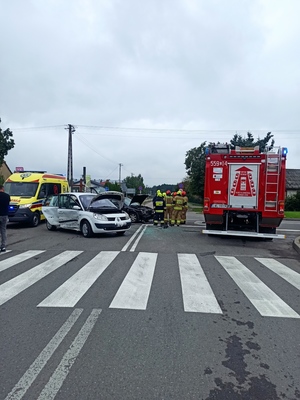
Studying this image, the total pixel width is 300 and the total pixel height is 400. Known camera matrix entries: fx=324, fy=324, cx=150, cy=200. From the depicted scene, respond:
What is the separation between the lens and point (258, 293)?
5.54 meters

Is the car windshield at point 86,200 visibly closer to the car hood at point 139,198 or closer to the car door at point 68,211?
the car door at point 68,211

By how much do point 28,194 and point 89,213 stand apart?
5109mm

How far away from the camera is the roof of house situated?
153ft

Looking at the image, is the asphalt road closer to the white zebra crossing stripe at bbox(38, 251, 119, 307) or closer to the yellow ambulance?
the white zebra crossing stripe at bbox(38, 251, 119, 307)

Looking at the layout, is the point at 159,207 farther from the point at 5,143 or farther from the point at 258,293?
the point at 5,143

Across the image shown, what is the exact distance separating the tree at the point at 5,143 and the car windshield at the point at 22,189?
26265mm

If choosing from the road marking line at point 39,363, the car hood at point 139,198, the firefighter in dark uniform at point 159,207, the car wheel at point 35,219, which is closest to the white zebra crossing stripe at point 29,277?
the road marking line at point 39,363

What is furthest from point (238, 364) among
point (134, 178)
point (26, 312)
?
point (134, 178)

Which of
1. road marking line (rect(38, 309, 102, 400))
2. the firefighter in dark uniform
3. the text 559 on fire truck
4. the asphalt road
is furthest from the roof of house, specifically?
road marking line (rect(38, 309, 102, 400))

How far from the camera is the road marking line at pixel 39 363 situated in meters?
2.76

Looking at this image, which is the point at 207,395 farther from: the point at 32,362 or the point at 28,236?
the point at 28,236

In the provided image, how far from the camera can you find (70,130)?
37688 millimetres

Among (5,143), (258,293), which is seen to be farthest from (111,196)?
(5,143)

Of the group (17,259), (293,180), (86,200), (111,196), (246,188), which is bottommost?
(17,259)
